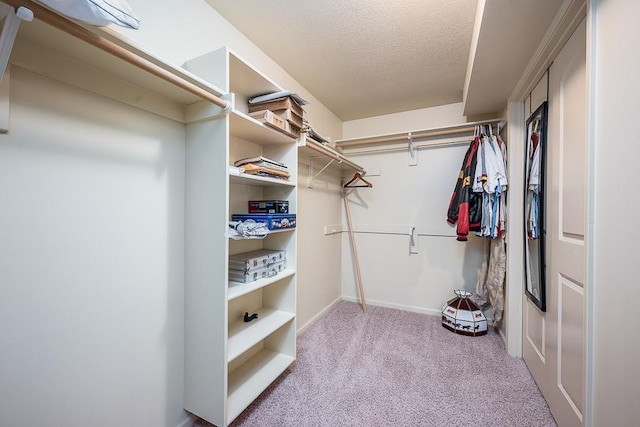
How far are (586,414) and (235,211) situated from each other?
1830 mm

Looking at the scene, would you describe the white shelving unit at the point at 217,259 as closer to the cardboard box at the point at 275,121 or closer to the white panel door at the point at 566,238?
the cardboard box at the point at 275,121

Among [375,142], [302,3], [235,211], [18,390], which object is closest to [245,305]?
[235,211]

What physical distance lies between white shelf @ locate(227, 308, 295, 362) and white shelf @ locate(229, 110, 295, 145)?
1172mm

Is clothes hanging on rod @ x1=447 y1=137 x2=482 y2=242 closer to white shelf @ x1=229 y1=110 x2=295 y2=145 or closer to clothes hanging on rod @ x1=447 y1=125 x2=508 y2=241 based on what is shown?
clothes hanging on rod @ x1=447 y1=125 x2=508 y2=241

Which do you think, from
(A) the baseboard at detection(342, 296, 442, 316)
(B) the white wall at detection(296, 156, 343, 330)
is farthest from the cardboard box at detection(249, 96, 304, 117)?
(A) the baseboard at detection(342, 296, 442, 316)

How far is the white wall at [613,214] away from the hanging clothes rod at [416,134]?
149 cm

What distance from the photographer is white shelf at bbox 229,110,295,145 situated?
1274 mm

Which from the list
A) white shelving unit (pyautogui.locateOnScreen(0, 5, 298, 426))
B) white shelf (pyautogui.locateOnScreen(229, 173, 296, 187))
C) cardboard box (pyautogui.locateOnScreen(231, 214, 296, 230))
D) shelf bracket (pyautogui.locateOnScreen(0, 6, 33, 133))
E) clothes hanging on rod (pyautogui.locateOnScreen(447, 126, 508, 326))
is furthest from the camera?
clothes hanging on rod (pyautogui.locateOnScreen(447, 126, 508, 326))

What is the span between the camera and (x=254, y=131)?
4.87ft

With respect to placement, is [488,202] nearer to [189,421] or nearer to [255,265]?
[255,265]

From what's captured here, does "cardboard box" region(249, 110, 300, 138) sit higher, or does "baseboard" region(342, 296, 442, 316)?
"cardboard box" region(249, 110, 300, 138)

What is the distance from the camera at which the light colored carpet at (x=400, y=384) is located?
139 cm

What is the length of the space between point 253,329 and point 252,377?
0.98 ft

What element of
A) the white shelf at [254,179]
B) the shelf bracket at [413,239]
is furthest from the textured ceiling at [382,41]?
the shelf bracket at [413,239]
